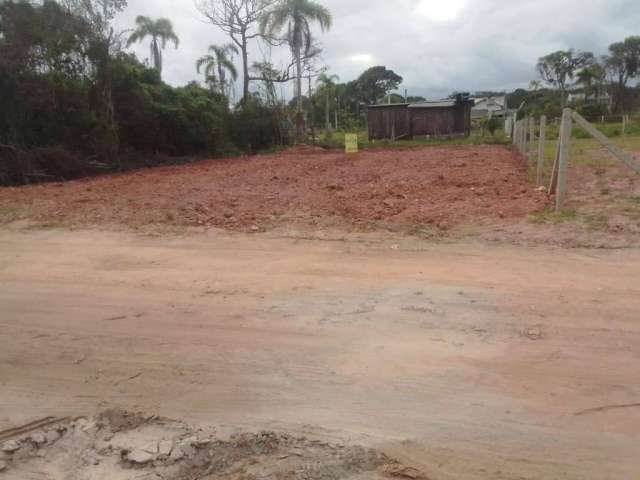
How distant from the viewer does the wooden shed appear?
33031 mm

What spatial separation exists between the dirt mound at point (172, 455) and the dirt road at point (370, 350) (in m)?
0.13

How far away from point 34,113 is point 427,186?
1257 centimetres

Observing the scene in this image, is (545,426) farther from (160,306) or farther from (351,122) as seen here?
(351,122)

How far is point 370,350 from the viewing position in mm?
3869

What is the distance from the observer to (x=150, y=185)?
1334cm

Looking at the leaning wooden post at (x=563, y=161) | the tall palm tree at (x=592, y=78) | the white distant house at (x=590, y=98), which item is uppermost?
the tall palm tree at (x=592, y=78)

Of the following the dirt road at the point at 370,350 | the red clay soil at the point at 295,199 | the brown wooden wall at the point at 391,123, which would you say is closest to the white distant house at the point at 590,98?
the brown wooden wall at the point at 391,123

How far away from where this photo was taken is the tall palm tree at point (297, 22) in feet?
94.5

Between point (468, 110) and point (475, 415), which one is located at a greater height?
point (468, 110)

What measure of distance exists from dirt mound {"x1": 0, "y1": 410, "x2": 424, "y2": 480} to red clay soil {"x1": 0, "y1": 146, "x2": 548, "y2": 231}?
199 inches

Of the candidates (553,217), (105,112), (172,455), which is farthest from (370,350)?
(105,112)

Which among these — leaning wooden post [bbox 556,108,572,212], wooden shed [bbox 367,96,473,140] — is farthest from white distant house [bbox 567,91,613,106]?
leaning wooden post [bbox 556,108,572,212]

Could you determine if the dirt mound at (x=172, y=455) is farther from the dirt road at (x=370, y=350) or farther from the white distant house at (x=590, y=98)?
the white distant house at (x=590, y=98)

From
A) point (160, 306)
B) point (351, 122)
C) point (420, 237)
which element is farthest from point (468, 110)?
point (160, 306)
